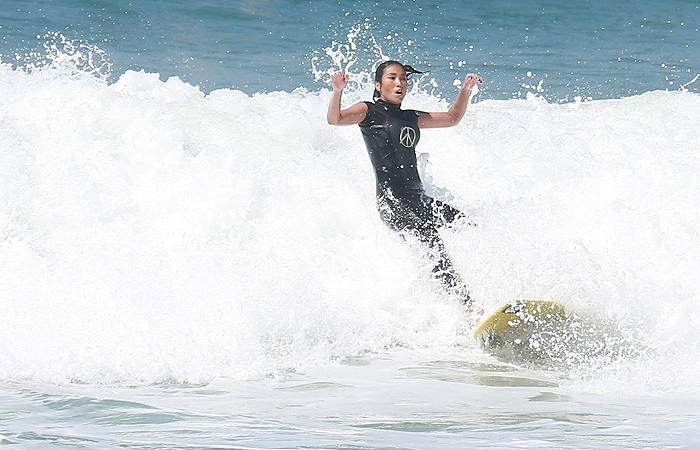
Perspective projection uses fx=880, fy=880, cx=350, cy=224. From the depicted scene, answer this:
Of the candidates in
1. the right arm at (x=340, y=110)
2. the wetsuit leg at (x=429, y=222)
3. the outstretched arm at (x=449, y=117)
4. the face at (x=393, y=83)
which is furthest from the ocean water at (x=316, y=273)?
the right arm at (x=340, y=110)

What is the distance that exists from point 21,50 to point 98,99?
615 cm

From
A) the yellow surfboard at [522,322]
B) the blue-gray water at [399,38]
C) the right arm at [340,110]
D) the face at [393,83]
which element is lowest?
the yellow surfboard at [522,322]

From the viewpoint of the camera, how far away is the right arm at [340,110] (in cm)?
500

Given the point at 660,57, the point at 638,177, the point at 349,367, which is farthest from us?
the point at 660,57

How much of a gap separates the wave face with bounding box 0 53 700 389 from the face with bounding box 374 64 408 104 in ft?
1.80

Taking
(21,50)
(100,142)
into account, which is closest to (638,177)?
(100,142)

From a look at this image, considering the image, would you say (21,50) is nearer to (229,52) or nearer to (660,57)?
(229,52)

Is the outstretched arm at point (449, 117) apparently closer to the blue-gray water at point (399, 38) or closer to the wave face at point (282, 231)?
the wave face at point (282, 231)

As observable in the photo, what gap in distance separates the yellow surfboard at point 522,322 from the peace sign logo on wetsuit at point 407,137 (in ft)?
3.89

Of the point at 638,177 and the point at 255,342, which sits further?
the point at 638,177

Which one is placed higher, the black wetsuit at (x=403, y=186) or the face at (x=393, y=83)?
the face at (x=393, y=83)

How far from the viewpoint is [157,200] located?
23.3ft

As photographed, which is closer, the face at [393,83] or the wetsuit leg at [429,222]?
the face at [393,83]

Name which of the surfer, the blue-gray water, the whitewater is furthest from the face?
the blue-gray water
